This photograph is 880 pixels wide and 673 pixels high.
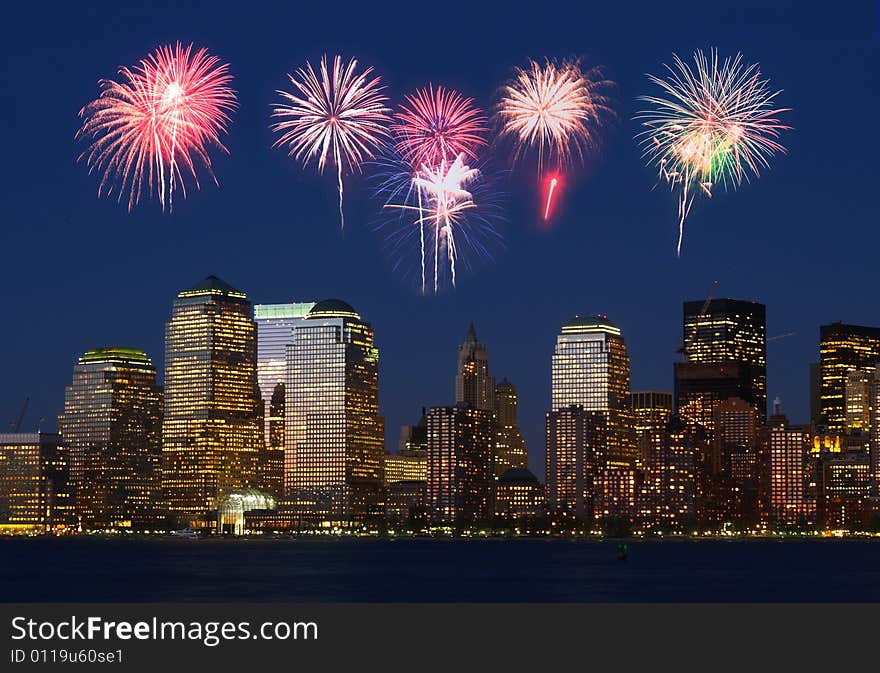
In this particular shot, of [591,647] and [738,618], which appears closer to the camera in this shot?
[591,647]

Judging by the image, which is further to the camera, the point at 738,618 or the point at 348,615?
the point at 738,618

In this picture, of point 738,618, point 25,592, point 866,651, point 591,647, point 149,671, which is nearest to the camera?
point 149,671

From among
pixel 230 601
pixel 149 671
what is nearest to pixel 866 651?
pixel 149 671

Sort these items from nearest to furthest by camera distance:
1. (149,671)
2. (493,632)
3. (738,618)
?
(149,671), (493,632), (738,618)

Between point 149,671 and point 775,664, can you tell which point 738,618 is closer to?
point 775,664

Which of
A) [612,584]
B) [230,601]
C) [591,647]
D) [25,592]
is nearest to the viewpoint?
[591,647]

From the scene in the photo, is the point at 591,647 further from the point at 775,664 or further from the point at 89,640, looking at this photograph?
the point at 89,640

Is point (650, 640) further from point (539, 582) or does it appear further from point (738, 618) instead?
point (539, 582)

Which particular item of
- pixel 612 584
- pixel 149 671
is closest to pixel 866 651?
pixel 149 671

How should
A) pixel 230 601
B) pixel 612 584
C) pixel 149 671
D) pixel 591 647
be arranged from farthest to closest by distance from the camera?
pixel 612 584, pixel 230 601, pixel 591 647, pixel 149 671
